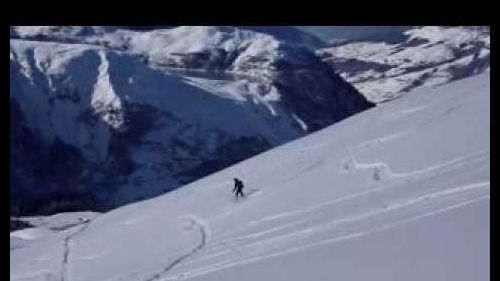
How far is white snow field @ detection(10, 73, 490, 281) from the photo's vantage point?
5.88 metres

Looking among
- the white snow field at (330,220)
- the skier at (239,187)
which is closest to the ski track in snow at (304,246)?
the white snow field at (330,220)

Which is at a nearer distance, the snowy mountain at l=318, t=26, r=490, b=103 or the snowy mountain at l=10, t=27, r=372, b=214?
the snowy mountain at l=318, t=26, r=490, b=103

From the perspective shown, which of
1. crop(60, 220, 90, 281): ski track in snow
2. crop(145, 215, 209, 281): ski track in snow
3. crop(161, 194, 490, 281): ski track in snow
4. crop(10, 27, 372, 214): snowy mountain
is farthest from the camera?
crop(10, 27, 372, 214): snowy mountain

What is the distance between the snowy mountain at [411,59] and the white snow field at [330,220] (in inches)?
19.1

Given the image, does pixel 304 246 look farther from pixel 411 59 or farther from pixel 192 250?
pixel 411 59

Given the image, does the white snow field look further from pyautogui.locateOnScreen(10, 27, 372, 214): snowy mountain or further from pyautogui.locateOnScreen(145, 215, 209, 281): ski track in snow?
pyautogui.locateOnScreen(10, 27, 372, 214): snowy mountain

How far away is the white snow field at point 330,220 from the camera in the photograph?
5.88 metres

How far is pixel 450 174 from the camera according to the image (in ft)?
23.4

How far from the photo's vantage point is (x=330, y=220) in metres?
6.74

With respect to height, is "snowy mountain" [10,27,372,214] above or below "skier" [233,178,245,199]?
above

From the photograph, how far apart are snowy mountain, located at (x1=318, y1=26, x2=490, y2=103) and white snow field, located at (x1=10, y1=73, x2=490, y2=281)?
485mm

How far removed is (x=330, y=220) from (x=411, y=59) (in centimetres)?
163

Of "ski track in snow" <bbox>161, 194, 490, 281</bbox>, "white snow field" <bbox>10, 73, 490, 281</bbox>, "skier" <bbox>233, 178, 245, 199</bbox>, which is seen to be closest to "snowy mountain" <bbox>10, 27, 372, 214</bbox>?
"white snow field" <bbox>10, 73, 490, 281</bbox>

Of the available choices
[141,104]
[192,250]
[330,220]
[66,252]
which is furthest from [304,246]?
[141,104]
